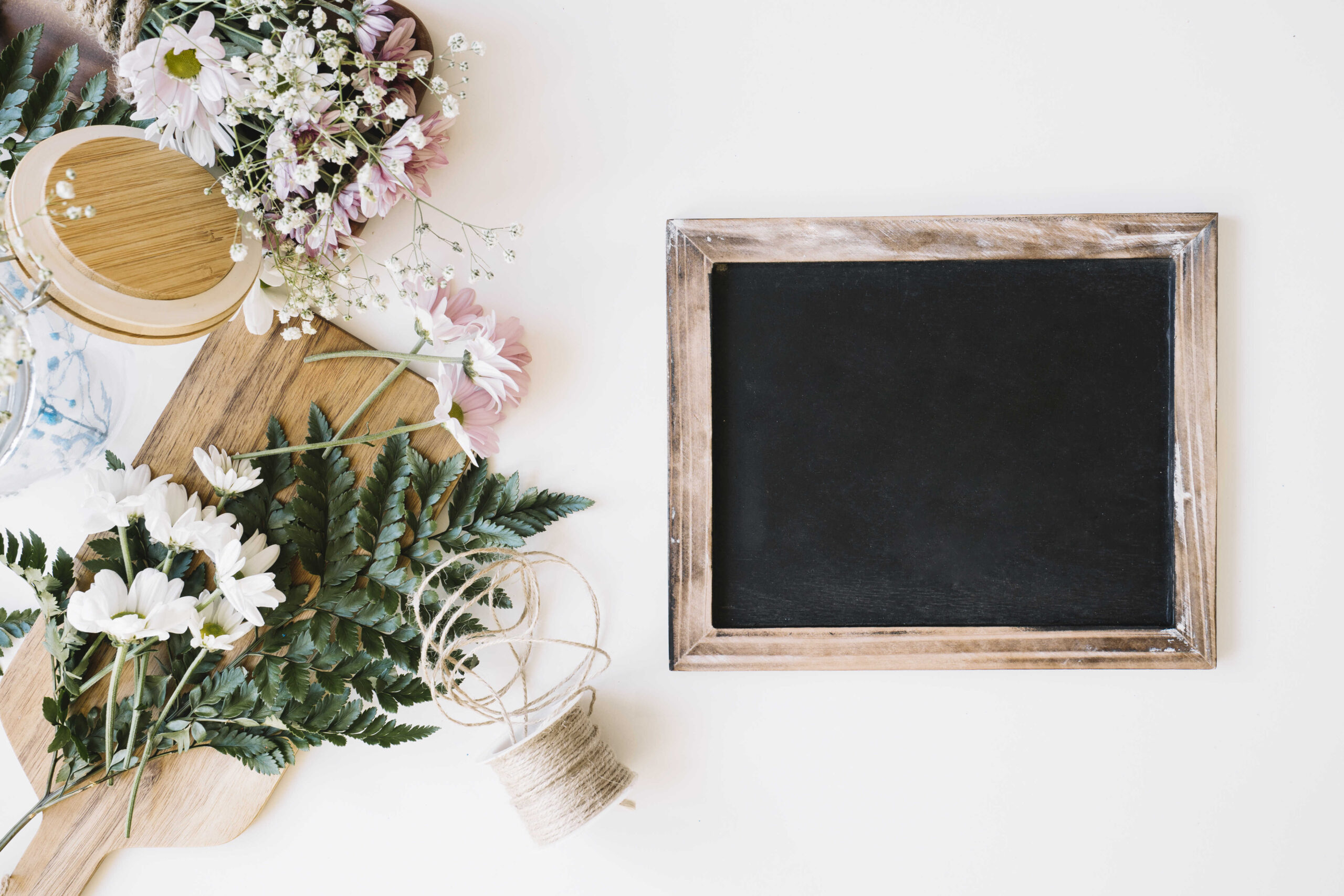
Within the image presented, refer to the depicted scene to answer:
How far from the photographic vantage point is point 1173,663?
1.02 metres

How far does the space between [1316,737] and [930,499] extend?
26.0 inches

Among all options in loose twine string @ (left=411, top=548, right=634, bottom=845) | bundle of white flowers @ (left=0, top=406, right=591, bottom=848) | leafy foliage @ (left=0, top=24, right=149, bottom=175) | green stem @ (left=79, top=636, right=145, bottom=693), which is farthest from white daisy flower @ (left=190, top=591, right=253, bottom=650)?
leafy foliage @ (left=0, top=24, right=149, bottom=175)

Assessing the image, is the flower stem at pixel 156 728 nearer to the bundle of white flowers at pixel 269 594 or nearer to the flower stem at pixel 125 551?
the bundle of white flowers at pixel 269 594

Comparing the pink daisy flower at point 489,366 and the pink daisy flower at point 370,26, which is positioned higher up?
the pink daisy flower at point 370,26

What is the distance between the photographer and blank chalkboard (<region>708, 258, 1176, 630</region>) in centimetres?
99

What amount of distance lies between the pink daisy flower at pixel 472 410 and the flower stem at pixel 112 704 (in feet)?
1.38

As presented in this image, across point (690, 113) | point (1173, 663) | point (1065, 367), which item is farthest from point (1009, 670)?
point (690, 113)

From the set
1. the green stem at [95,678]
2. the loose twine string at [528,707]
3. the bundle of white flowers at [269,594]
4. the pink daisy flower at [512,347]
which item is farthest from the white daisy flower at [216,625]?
the pink daisy flower at [512,347]

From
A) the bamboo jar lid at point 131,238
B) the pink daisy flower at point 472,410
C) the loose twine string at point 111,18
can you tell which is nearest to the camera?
the bamboo jar lid at point 131,238

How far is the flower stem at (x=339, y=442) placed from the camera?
3.00ft

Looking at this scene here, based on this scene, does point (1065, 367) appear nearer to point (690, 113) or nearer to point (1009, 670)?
point (1009, 670)

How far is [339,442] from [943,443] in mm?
790

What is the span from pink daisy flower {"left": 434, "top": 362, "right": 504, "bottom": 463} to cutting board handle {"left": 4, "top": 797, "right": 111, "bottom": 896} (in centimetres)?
72

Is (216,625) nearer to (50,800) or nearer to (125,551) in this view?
(125,551)
